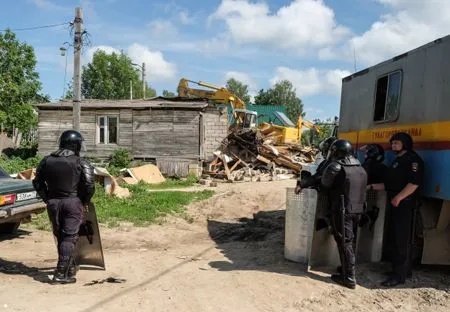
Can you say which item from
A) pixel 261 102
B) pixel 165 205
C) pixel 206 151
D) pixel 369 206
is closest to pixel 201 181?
pixel 206 151

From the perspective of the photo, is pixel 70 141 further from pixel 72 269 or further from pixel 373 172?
pixel 373 172

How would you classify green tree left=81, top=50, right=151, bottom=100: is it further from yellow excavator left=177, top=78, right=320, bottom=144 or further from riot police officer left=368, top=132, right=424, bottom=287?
riot police officer left=368, top=132, right=424, bottom=287

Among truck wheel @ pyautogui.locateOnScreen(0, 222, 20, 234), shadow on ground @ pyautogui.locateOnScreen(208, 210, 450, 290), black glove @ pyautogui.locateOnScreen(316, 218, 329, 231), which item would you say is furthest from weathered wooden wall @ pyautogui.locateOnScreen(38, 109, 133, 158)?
black glove @ pyautogui.locateOnScreen(316, 218, 329, 231)

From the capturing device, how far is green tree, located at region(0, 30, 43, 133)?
82.9 ft

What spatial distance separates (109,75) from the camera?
180 feet

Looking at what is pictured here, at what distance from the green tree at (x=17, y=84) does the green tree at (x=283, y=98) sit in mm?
46135

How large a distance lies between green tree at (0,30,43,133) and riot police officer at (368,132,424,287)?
74.0ft

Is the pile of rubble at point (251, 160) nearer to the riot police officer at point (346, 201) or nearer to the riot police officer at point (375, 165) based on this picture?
the riot police officer at point (375, 165)

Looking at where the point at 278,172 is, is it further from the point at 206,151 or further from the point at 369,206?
the point at 369,206

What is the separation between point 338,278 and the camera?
238 inches

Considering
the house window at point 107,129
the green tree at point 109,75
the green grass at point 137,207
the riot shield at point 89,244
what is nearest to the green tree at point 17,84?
the house window at point 107,129

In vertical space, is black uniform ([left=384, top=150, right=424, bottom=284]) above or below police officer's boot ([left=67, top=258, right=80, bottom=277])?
above

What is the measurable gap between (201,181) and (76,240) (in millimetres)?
14430

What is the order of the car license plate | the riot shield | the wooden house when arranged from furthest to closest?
1. the wooden house
2. the car license plate
3. the riot shield
